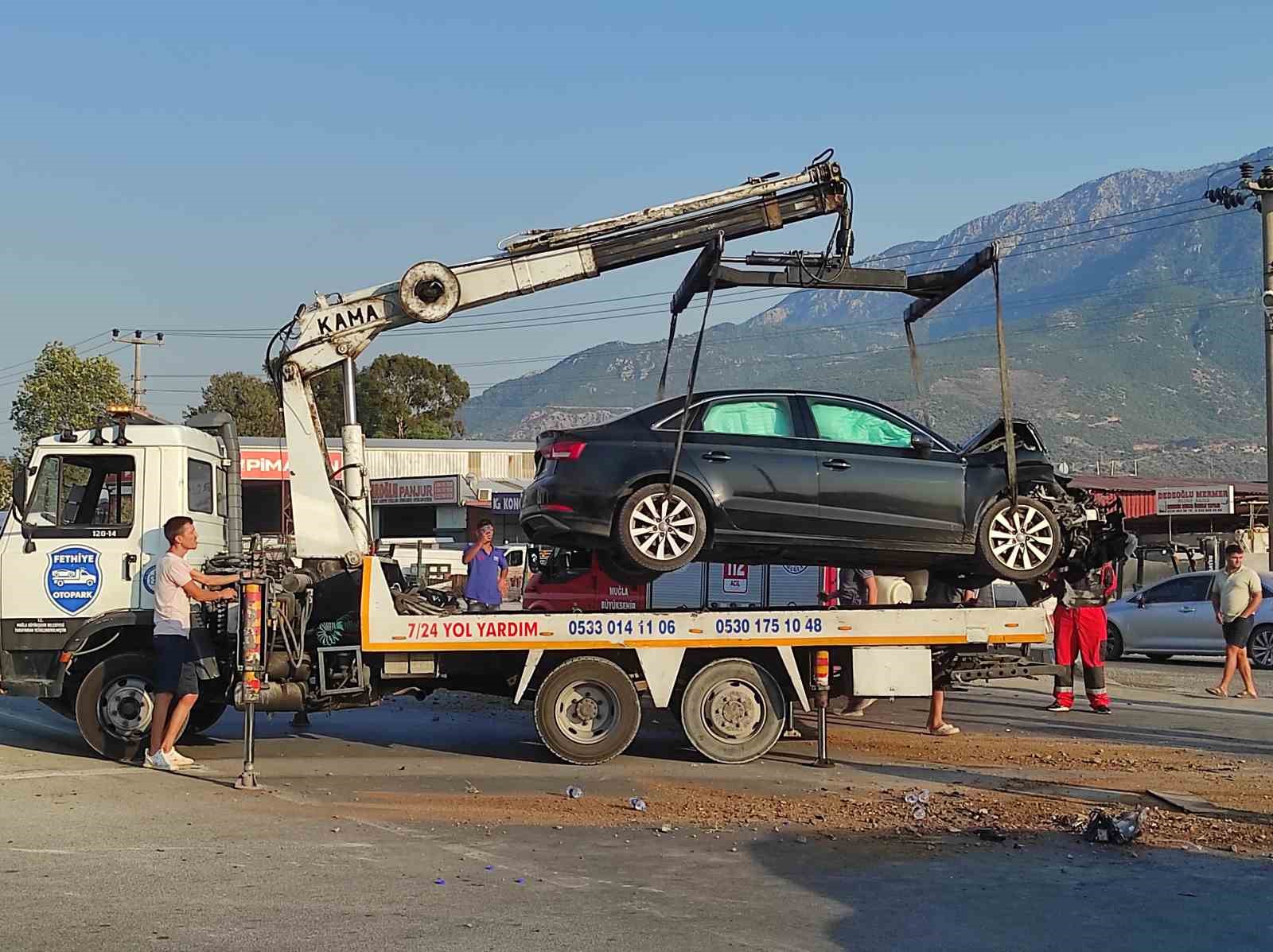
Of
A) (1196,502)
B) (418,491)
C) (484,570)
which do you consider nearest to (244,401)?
(418,491)

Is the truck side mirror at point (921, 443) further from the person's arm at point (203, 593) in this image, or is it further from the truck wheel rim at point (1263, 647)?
the truck wheel rim at point (1263, 647)

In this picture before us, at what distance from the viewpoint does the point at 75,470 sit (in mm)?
11055

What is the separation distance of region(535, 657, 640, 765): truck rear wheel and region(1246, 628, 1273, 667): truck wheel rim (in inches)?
504

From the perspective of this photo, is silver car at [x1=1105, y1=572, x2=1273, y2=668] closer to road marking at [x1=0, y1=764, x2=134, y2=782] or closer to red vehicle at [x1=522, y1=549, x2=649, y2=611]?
red vehicle at [x1=522, y1=549, x2=649, y2=611]

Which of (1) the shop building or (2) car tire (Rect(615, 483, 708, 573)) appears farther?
(1) the shop building

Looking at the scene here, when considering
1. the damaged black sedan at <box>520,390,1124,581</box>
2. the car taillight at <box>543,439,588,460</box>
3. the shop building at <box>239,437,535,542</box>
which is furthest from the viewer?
the shop building at <box>239,437,535,542</box>

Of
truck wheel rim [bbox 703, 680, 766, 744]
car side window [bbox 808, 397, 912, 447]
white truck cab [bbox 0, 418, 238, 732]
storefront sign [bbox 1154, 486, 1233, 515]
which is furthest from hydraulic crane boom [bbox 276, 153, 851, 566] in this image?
storefront sign [bbox 1154, 486, 1233, 515]

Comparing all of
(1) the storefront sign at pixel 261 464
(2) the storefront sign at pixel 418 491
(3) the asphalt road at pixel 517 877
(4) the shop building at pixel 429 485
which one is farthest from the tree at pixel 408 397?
(3) the asphalt road at pixel 517 877

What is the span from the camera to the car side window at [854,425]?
10703 millimetres

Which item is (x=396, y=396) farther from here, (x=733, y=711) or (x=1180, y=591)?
(x=733, y=711)

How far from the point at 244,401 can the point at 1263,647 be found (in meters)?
56.9

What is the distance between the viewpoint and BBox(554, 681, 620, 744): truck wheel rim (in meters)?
10.6

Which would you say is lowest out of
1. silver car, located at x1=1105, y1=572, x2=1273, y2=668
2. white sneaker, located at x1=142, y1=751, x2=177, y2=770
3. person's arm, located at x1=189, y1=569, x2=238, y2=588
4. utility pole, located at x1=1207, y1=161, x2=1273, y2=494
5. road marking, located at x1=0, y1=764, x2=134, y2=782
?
road marking, located at x1=0, y1=764, x2=134, y2=782

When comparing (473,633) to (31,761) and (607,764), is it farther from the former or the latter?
(31,761)
